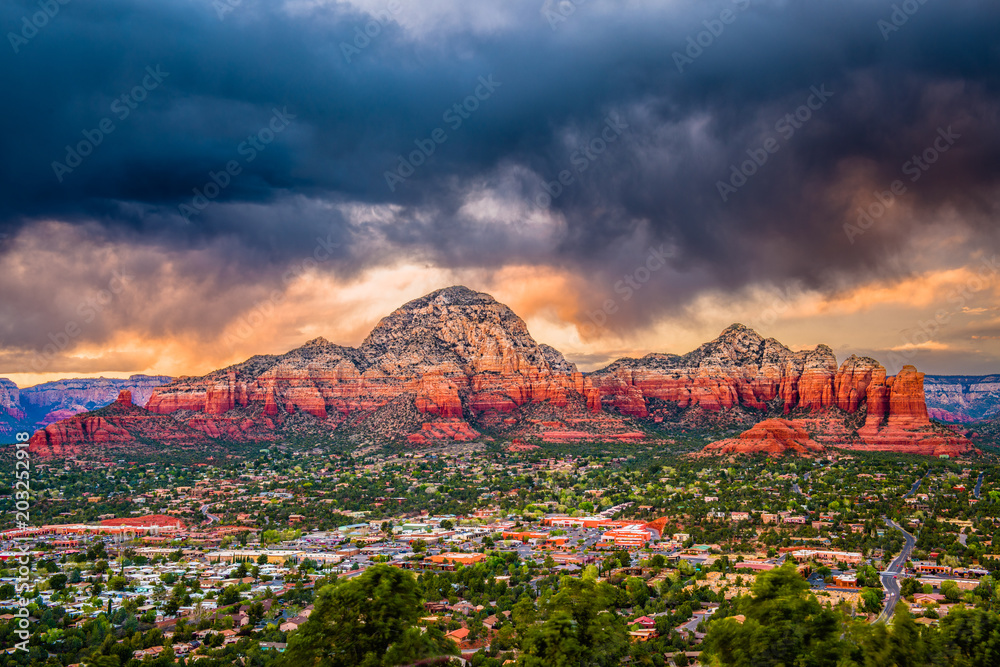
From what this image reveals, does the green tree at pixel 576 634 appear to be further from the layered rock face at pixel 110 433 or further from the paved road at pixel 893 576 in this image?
the layered rock face at pixel 110 433

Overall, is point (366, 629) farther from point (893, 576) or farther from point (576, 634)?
point (893, 576)

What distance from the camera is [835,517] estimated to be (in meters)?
93.5

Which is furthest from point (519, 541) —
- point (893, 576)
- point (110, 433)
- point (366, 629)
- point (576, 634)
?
point (110, 433)

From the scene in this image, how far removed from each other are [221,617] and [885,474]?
352 feet

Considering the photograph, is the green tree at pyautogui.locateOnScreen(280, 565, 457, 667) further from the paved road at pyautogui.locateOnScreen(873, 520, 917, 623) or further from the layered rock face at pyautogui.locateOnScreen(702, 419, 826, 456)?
the layered rock face at pyautogui.locateOnScreen(702, 419, 826, 456)

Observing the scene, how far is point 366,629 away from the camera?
37.6 meters

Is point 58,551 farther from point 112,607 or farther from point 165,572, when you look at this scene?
point 112,607

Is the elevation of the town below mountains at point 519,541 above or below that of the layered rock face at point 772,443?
below

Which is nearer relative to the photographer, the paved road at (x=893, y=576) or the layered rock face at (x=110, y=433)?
the paved road at (x=893, y=576)

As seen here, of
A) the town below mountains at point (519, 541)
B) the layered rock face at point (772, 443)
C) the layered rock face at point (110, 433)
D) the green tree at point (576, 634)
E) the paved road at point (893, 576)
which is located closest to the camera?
the green tree at point (576, 634)

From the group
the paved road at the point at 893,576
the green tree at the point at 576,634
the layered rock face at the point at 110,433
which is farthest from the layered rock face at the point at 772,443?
Answer: the layered rock face at the point at 110,433

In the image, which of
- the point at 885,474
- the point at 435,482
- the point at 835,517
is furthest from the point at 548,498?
the point at 885,474

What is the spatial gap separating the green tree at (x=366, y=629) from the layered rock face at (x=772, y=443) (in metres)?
121

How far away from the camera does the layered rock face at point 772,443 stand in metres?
148
